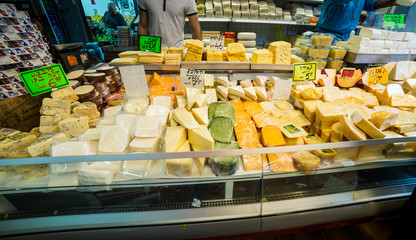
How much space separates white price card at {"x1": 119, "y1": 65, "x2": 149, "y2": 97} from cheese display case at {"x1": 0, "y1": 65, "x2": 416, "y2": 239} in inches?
9.1

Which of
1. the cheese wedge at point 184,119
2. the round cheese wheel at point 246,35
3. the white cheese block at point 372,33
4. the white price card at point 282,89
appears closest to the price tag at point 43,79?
the cheese wedge at point 184,119

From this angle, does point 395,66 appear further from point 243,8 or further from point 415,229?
point 243,8

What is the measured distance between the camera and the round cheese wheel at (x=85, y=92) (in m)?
1.58

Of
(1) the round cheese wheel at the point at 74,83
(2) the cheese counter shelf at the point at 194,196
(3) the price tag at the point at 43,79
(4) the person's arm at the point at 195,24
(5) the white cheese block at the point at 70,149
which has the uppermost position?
(4) the person's arm at the point at 195,24

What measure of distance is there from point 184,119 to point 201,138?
21 centimetres

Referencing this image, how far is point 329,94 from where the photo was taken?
66.8 inches

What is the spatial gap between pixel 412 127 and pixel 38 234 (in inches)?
103

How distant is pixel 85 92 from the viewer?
5.23 ft

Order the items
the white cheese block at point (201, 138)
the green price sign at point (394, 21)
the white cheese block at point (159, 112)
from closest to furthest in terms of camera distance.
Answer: the white cheese block at point (201, 138) → the white cheese block at point (159, 112) → the green price sign at point (394, 21)

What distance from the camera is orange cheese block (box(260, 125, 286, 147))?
129 cm

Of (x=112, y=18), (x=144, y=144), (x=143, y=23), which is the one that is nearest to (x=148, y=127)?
(x=144, y=144)

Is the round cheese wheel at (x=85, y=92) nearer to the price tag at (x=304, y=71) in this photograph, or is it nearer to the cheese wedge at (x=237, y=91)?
the cheese wedge at (x=237, y=91)

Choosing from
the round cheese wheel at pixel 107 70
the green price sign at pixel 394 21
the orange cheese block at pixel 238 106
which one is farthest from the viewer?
the green price sign at pixel 394 21

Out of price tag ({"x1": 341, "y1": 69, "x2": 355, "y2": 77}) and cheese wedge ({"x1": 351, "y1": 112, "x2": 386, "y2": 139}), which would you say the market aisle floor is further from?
price tag ({"x1": 341, "y1": 69, "x2": 355, "y2": 77})
